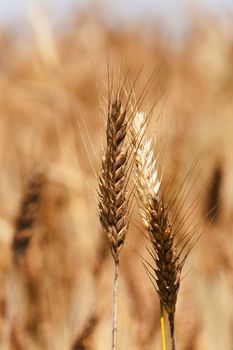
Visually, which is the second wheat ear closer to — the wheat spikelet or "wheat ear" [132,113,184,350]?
"wheat ear" [132,113,184,350]

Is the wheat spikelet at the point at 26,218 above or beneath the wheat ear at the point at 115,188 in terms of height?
above

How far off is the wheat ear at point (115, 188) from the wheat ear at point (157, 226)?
32mm

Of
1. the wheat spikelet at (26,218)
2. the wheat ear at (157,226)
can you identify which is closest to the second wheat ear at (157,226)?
the wheat ear at (157,226)

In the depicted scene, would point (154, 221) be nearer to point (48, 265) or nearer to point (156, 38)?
point (48, 265)

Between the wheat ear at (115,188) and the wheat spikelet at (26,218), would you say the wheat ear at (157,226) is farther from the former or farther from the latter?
the wheat spikelet at (26,218)

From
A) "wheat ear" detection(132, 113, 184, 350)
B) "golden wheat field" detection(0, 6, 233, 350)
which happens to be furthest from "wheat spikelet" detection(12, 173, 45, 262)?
"wheat ear" detection(132, 113, 184, 350)

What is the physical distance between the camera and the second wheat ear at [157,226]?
4.02 feet

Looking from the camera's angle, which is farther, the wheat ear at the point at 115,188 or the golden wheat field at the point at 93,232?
the golden wheat field at the point at 93,232

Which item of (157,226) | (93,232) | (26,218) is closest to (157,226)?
(157,226)

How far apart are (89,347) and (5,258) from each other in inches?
58.0

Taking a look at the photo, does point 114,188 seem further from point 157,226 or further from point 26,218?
point 26,218

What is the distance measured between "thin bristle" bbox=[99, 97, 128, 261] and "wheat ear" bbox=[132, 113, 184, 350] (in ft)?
0.11

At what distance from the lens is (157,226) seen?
4.09 feet

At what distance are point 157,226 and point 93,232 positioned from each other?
219 centimetres
